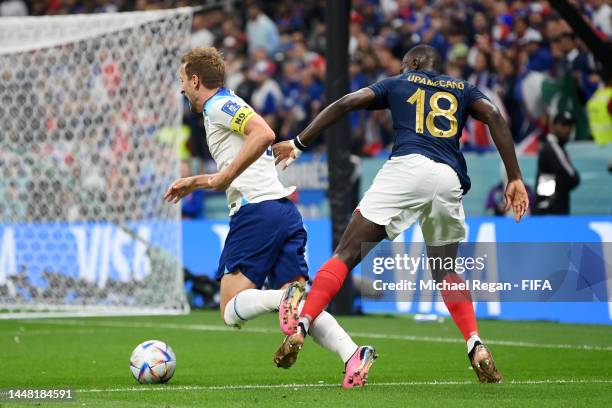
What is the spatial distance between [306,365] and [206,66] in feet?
8.43

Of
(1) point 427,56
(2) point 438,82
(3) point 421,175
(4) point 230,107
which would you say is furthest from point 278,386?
(1) point 427,56

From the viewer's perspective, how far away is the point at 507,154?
6965 millimetres

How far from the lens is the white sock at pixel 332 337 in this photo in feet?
22.3

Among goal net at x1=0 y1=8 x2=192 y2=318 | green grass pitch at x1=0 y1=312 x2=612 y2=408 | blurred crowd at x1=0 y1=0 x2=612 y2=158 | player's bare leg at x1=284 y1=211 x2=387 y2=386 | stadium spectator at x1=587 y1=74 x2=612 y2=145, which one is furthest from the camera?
blurred crowd at x1=0 y1=0 x2=612 y2=158

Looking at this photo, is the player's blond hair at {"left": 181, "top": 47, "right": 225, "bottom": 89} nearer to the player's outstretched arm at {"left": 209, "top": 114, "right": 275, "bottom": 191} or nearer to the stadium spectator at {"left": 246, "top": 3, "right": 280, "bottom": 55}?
the player's outstretched arm at {"left": 209, "top": 114, "right": 275, "bottom": 191}

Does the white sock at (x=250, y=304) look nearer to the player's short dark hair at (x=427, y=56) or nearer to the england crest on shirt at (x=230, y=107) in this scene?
the england crest on shirt at (x=230, y=107)

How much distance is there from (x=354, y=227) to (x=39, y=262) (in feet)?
29.8

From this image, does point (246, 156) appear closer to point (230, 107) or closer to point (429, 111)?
point (230, 107)

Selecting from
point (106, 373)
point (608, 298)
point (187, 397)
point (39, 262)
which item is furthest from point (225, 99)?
point (39, 262)

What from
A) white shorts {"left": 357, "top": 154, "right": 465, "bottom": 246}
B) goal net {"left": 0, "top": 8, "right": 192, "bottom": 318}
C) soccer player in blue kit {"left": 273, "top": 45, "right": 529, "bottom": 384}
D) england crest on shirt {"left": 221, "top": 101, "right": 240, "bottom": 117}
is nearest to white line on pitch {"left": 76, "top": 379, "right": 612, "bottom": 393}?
soccer player in blue kit {"left": 273, "top": 45, "right": 529, "bottom": 384}

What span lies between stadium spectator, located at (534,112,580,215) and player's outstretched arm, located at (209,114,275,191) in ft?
23.6

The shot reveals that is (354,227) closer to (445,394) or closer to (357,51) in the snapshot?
(445,394)

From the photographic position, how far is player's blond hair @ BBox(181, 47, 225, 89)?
7156mm

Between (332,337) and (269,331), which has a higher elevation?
(332,337)
